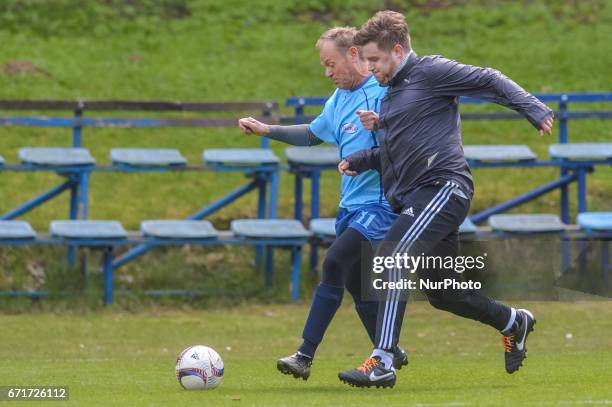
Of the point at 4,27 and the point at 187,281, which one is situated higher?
the point at 4,27

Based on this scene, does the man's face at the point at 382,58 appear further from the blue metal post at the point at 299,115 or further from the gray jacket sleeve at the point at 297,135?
the blue metal post at the point at 299,115

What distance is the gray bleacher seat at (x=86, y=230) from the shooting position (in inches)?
569

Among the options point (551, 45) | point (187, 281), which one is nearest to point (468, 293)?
point (187, 281)

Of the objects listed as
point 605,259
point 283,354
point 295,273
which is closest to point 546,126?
point 283,354

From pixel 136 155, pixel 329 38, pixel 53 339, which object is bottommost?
pixel 53 339

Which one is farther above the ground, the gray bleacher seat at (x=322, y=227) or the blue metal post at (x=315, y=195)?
the blue metal post at (x=315, y=195)

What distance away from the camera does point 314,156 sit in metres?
15.3

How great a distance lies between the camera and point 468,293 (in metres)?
8.09

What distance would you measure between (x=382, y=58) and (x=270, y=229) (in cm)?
702

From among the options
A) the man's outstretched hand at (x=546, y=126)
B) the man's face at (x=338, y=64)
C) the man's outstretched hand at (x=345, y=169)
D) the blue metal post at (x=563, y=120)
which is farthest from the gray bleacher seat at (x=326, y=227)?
the man's outstretched hand at (x=546, y=126)

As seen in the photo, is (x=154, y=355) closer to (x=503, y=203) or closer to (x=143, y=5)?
(x=503, y=203)

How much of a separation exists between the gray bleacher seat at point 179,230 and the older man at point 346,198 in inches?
230

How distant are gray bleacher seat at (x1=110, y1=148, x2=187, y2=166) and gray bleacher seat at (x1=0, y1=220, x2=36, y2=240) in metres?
1.33

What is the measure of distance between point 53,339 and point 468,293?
20.1 ft
